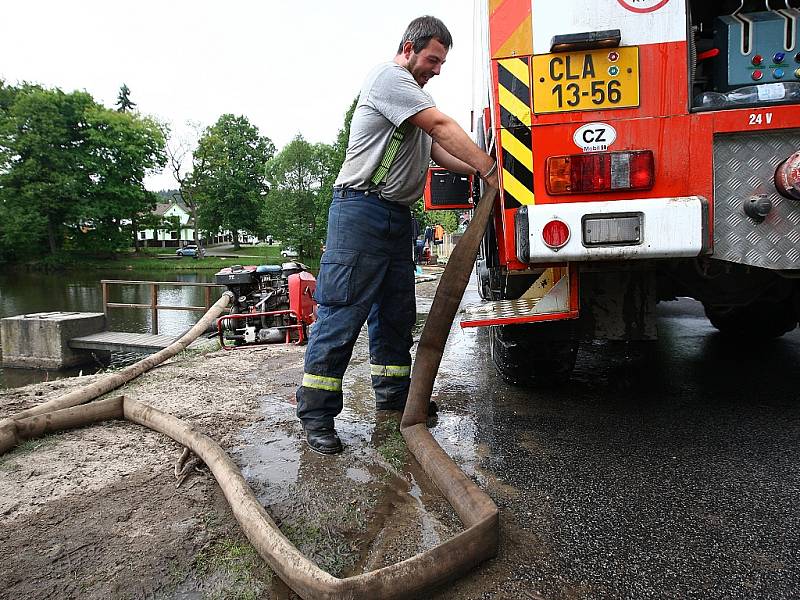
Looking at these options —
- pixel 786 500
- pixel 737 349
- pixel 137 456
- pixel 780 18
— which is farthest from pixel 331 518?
pixel 737 349

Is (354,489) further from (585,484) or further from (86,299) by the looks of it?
(86,299)

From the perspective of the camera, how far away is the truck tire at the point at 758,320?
15.4ft

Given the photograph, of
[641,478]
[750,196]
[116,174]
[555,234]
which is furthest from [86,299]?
[116,174]

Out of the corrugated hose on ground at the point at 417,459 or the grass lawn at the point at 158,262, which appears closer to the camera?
the corrugated hose on ground at the point at 417,459

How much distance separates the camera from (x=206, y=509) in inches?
79.8

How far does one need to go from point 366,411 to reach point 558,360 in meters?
1.21

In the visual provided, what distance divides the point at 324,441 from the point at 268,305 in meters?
5.56

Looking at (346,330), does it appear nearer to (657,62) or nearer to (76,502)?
(76,502)

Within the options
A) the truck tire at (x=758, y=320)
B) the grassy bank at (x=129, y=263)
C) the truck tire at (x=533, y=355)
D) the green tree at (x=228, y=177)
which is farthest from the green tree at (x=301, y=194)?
the truck tire at (x=533, y=355)

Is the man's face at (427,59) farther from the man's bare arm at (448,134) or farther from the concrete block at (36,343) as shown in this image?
the concrete block at (36,343)

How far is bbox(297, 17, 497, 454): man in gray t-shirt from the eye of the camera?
96.6 inches

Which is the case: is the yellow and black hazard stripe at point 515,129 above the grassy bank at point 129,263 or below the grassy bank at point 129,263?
below

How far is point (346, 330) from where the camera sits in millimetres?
2537

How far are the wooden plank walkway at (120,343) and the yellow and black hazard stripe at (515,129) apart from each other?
8.67 meters
